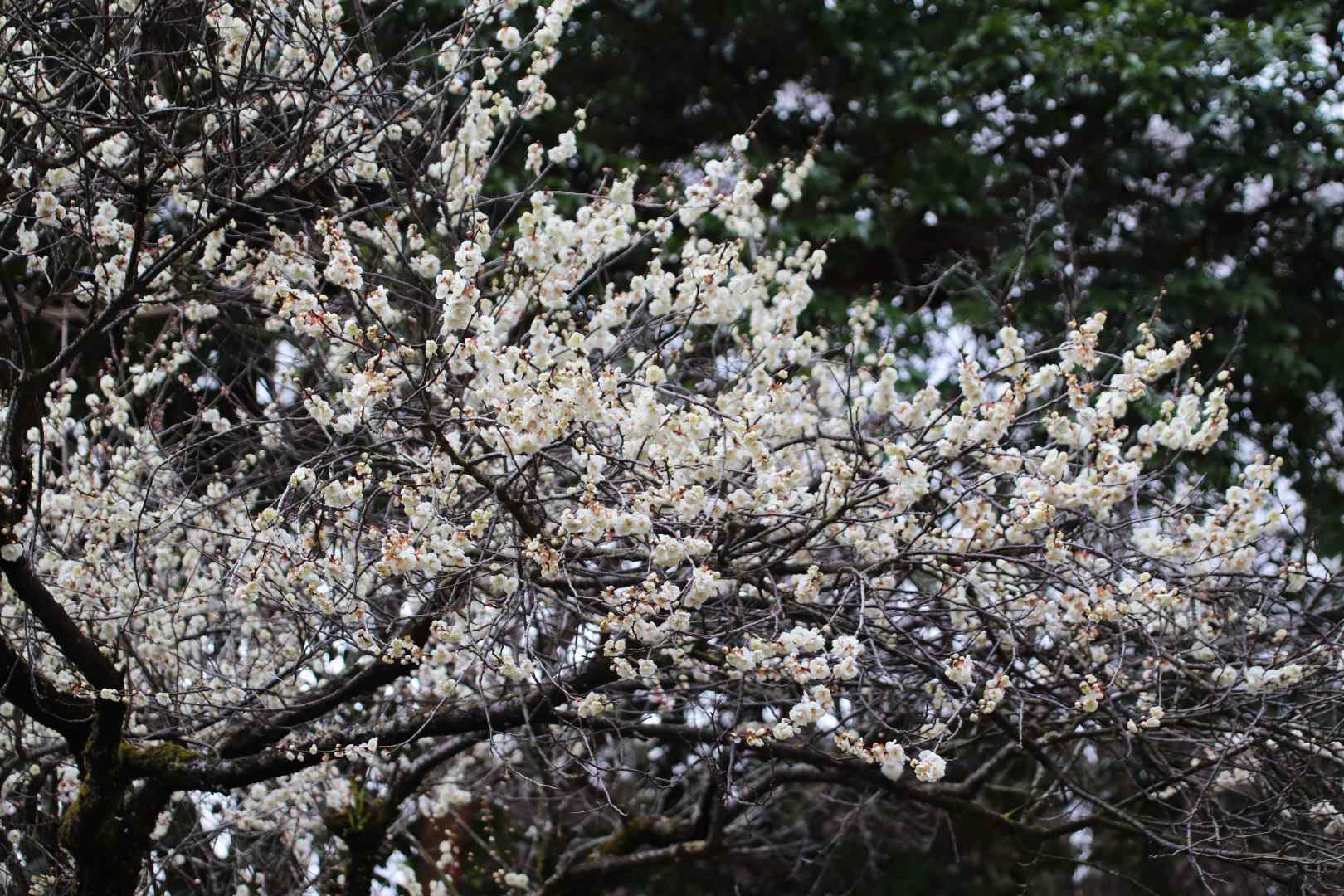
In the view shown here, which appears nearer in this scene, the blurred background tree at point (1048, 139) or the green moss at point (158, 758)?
the green moss at point (158, 758)

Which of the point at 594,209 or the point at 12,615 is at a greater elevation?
the point at 594,209

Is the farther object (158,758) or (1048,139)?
(1048,139)

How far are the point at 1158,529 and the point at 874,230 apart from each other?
2.80 metres

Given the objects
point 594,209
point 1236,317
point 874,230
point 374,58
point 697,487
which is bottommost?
point 697,487

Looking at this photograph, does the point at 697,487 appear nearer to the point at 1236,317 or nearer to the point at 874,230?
the point at 874,230

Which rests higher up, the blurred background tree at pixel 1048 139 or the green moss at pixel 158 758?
the blurred background tree at pixel 1048 139

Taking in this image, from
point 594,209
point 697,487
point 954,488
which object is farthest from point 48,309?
point 954,488

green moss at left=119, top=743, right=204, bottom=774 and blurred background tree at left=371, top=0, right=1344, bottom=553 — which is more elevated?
blurred background tree at left=371, top=0, right=1344, bottom=553

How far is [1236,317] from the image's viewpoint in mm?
6191

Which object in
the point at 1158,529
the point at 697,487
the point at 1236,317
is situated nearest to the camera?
the point at 697,487

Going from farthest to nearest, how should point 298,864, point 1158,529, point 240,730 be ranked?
1. point 298,864
2. point 1158,529
3. point 240,730

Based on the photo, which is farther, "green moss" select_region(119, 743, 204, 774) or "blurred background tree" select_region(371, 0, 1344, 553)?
"blurred background tree" select_region(371, 0, 1344, 553)

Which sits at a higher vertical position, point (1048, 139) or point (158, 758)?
point (1048, 139)

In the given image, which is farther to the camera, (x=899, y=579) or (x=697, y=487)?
(x=899, y=579)
